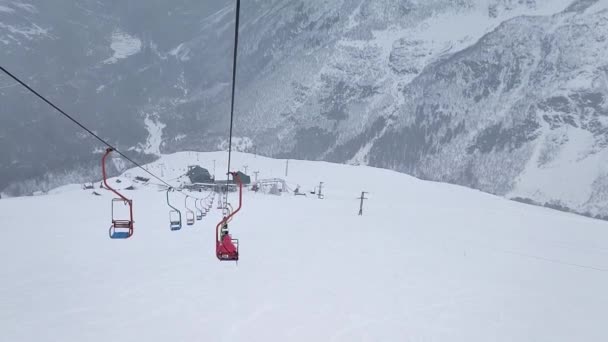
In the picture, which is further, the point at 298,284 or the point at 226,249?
the point at 298,284

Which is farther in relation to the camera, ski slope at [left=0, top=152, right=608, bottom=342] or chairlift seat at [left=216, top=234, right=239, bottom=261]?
ski slope at [left=0, top=152, right=608, bottom=342]

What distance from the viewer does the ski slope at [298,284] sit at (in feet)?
45.9

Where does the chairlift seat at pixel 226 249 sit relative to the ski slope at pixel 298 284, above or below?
above

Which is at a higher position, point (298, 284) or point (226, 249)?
point (226, 249)

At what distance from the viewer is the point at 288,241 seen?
2828cm

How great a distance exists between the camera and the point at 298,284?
717 inches

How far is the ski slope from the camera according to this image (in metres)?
14.0

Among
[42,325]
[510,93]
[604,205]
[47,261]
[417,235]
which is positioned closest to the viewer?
[42,325]

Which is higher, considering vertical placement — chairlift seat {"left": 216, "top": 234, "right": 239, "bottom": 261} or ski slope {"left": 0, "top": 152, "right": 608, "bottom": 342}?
chairlift seat {"left": 216, "top": 234, "right": 239, "bottom": 261}

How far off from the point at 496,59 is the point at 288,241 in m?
199

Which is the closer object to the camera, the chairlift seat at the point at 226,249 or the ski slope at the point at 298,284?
the chairlift seat at the point at 226,249

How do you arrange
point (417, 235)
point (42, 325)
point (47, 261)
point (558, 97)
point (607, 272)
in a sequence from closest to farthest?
point (42, 325)
point (47, 261)
point (607, 272)
point (417, 235)
point (558, 97)

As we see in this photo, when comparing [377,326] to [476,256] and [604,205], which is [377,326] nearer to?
[476,256]

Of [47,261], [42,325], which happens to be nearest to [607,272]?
[42,325]
